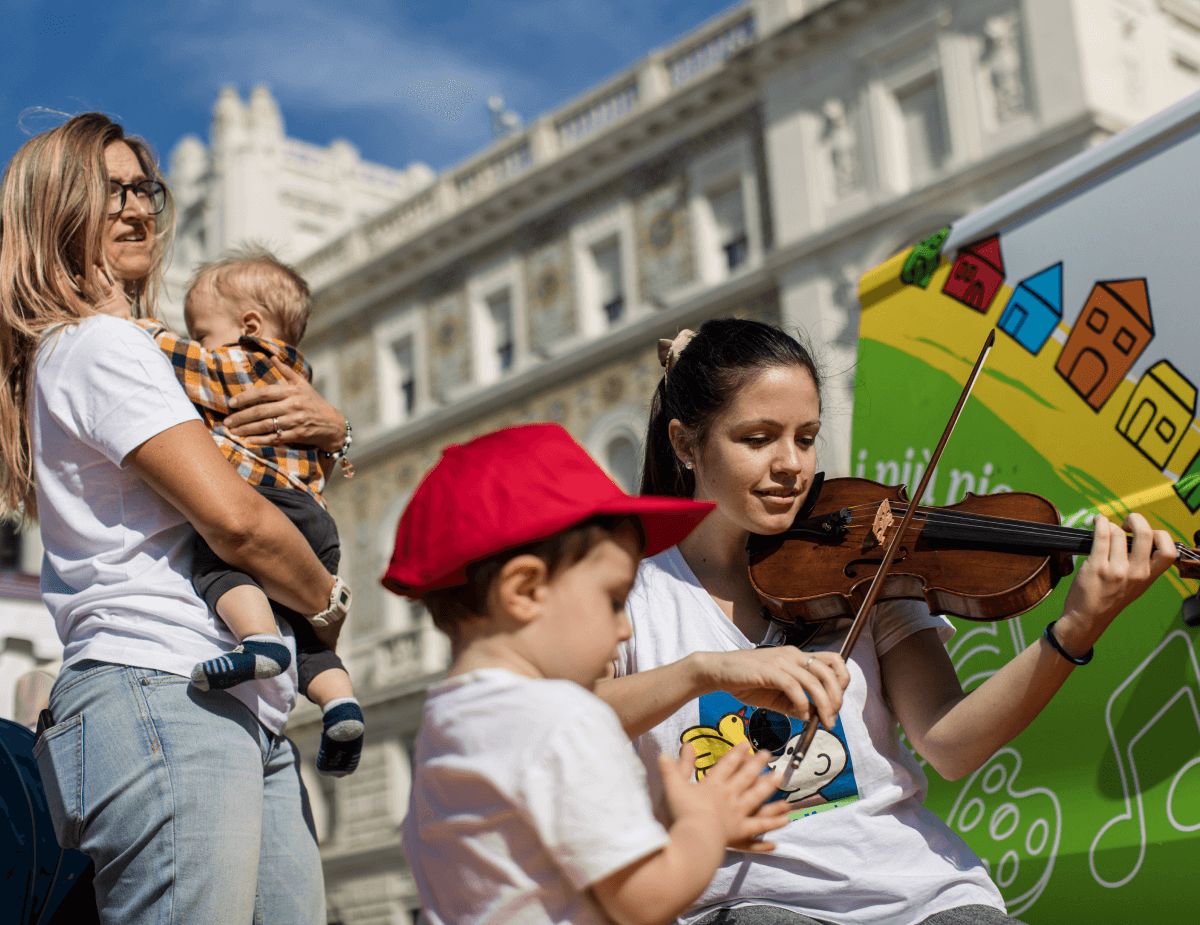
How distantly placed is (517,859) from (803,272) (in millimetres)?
16186

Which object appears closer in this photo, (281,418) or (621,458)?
(281,418)

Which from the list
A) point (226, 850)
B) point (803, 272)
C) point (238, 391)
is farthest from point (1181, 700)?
point (803, 272)

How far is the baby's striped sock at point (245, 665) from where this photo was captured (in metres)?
2.04

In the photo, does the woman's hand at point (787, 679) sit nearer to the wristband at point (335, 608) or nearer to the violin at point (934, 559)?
the violin at point (934, 559)

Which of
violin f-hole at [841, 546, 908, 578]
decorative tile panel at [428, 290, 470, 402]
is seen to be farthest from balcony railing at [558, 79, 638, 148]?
violin f-hole at [841, 546, 908, 578]

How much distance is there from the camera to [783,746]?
7.16ft

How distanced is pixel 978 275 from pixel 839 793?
142 centimetres

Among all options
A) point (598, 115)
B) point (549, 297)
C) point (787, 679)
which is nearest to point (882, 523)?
point (787, 679)

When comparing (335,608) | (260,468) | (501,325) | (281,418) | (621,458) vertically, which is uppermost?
(501,325)

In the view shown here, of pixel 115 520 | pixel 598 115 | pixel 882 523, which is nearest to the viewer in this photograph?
pixel 115 520

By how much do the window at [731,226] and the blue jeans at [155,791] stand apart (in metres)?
17.0

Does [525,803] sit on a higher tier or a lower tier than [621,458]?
lower

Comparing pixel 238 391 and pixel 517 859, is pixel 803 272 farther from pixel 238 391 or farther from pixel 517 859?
pixel 517 859

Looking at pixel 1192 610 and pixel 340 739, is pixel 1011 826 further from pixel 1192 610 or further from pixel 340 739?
pixel 340 739
